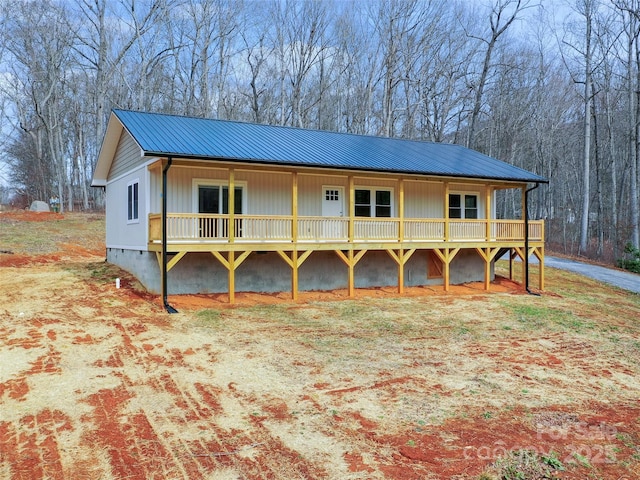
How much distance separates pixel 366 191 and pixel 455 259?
15.2ft

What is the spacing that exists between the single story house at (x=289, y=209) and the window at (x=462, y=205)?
0.15ft

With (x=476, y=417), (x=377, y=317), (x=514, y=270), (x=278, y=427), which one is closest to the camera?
(x=278, y=427)

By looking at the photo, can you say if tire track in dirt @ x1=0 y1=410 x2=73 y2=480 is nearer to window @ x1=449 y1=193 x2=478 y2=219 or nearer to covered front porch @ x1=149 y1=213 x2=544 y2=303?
covered front porch @ x1=149 y1=213 x2=544 y2=303

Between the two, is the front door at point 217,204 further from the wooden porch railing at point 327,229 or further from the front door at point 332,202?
the front door at point 332,202

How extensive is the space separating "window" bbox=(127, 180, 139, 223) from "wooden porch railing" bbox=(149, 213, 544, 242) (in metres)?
1.94

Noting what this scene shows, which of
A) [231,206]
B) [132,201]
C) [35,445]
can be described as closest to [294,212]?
[231,206]

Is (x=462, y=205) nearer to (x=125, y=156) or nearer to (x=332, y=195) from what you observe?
(x=332, y=195)

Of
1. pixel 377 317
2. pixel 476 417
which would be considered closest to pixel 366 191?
pixel 377 317

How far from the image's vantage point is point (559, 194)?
44.5 metres

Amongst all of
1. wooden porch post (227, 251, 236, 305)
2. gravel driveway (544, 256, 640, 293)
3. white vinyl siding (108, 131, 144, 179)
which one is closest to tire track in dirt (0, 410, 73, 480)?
wooden porch post (227, 251, 236, 305)

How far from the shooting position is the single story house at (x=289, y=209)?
13.2 m

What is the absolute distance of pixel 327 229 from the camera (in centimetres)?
1503

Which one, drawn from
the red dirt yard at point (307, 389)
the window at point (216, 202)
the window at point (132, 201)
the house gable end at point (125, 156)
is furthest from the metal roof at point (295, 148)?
the red dirt yard at point (307, 389)

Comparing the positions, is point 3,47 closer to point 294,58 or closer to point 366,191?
point 294,58
